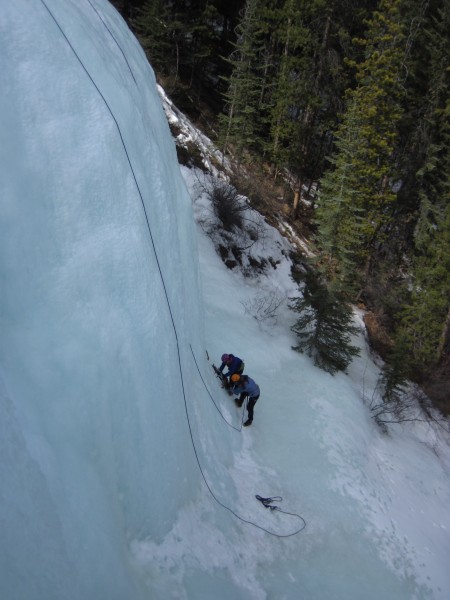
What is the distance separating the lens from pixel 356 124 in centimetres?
1532

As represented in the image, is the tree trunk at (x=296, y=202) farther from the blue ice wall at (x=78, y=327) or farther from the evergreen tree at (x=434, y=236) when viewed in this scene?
the blue ice wall at (x=78, y=327)

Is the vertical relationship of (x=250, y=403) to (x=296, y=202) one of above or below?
above

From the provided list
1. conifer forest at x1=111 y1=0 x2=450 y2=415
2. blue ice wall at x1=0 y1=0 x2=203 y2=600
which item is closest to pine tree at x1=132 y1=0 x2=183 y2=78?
conifer forest at x1=111 y1=0 x2=450 y2=415

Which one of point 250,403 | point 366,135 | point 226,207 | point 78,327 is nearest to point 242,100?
point 366,135

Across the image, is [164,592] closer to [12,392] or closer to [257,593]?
[257,593]

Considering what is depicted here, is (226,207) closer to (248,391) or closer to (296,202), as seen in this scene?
(248,391)

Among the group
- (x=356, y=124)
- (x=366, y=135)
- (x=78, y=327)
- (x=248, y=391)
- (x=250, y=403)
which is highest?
(x=356, y=124)

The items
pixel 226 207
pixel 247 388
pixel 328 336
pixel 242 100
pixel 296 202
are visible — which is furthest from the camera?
pixel 296 202

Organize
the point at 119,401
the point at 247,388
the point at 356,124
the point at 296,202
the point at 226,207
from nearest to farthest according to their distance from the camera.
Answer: the point at 119,401, the point at 247,388, the point at 226,207, the point at 356,124, the point at 296,202

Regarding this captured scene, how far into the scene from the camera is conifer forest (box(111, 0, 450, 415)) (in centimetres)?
1519

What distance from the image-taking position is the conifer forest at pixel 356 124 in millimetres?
15188

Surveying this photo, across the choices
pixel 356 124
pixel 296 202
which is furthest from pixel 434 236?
pixel 296 202

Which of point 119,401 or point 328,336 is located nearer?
point 119,401

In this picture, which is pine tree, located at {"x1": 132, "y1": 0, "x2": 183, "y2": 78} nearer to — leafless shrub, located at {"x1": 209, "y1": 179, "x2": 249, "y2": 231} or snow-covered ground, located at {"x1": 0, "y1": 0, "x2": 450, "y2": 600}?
leafless shrub, located at {"x1": 209, "y1": 179, "x2": 249, "y2": 231}
